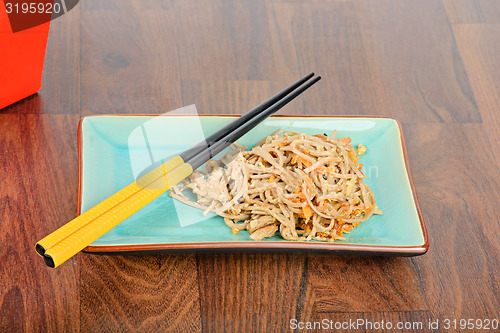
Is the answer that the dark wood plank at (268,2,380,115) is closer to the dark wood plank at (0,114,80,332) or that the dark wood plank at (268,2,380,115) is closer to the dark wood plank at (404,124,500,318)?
the dark wood plank at (404,124,500,318)

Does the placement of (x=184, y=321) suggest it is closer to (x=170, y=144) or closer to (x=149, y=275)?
(x=149, y=275)

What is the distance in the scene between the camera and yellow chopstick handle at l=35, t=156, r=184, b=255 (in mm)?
1051

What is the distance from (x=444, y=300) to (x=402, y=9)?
137cm

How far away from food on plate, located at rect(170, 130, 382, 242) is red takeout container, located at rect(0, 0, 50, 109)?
0.62 m

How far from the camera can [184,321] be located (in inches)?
48.7

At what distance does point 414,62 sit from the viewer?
78.9 inches

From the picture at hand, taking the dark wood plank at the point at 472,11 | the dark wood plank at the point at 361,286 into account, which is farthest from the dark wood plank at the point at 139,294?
the dark wood plank at the point at 472,11

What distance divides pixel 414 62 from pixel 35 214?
1.45m

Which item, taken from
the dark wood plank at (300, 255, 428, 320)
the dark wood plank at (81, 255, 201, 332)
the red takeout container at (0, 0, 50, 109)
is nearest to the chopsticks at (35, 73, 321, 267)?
the dark wood plank at (81, 255, 201, 332)

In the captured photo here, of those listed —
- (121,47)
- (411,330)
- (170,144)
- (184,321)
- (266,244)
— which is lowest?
→ (411,330)

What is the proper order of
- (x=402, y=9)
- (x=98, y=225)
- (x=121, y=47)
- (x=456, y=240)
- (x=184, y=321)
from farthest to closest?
(x=402, y=9)
(x=121, y=47)
(x=456, y=240)
(x=184, y=321)
(x=98, y=225)

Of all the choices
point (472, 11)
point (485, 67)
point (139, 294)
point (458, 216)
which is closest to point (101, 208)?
point (139, 294)

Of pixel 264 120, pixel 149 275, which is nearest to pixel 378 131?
pixel 264 120

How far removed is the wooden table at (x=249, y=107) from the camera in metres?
1.27
